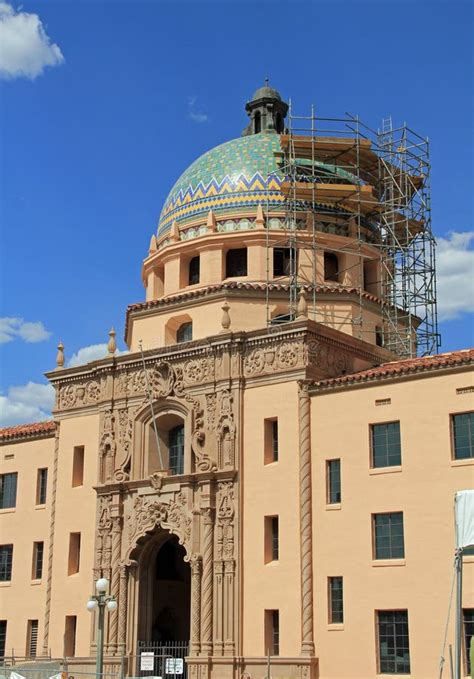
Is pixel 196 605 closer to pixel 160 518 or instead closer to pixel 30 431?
pixel 160 518

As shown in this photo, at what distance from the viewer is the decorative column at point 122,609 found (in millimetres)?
37250

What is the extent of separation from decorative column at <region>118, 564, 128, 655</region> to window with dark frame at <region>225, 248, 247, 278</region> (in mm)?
13394

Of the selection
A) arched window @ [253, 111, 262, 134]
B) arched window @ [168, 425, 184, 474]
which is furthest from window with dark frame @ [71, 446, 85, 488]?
arched window @ [253, 111, 262, 134]

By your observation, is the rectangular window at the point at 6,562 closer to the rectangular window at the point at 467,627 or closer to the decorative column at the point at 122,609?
the decorative column at the point at 122,609

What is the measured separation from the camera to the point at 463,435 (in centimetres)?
3056

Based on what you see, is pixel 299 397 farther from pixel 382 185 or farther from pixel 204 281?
pixel 382 185

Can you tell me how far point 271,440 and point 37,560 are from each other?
13.1m

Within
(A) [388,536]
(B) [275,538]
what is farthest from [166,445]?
(A) [388,536]

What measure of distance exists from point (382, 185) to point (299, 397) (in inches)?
564

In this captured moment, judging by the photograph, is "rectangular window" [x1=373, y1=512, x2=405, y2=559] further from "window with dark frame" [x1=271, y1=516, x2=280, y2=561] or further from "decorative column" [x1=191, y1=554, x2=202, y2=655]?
"decorative column" [x1=191, y1=554, x2=202, y2=655]

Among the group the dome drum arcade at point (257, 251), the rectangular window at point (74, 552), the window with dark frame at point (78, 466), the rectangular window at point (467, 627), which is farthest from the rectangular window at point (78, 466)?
the rectangular window at point (467, 627)

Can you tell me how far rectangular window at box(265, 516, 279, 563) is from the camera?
3434 cm

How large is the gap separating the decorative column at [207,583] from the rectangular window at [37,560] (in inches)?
394

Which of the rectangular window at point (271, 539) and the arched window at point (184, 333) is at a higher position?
the arched window at point (184, 333)
